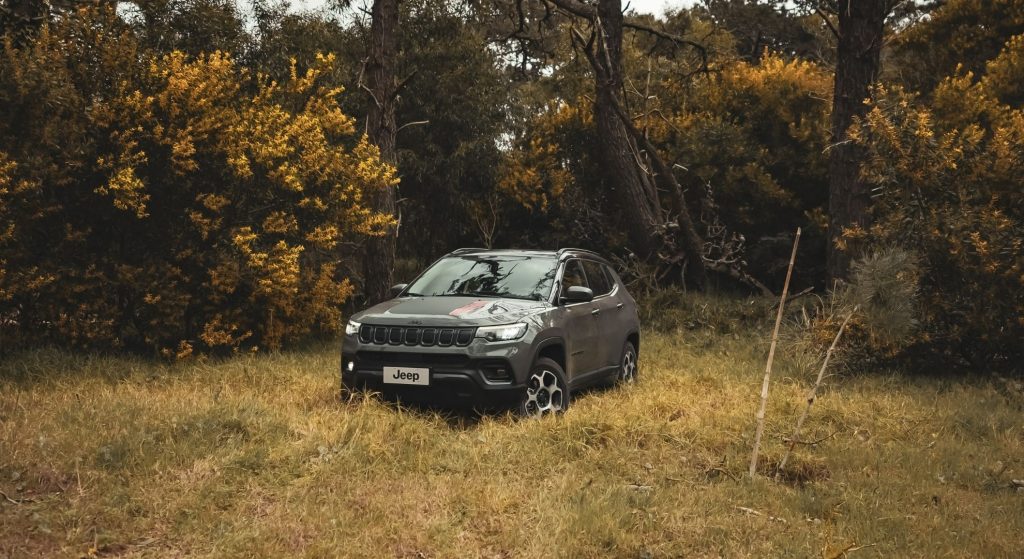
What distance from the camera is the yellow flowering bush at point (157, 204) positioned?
30.6 feet

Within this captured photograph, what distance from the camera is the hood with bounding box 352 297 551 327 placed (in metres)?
7.19

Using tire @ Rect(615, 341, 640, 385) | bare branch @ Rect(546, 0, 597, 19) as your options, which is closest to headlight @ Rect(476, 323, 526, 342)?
tire @ Rect(615, 341, 640, 385)

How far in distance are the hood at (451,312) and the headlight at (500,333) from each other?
0.05 metres

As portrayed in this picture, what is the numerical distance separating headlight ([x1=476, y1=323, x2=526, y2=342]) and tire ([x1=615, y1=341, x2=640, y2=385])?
230 centimetres

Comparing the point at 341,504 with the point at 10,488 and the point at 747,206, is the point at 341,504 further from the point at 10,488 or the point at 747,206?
the point at 747,206

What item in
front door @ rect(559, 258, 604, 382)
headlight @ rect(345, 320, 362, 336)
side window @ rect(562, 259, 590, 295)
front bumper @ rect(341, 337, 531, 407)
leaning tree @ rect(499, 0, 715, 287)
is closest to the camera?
front bumper @ rect(341, 337, 531, 407)

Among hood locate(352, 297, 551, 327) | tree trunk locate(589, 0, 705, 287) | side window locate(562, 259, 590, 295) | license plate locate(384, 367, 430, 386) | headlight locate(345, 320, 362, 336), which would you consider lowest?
license plate locate(384, 367, 430, 386)

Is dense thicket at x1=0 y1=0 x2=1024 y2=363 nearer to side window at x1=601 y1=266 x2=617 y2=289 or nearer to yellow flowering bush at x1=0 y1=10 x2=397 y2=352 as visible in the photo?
yellow flowering bush at x1=0 y1=10 x2=397 y2=352

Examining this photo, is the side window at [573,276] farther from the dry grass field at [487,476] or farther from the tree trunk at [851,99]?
the tree trunk at [851,99]

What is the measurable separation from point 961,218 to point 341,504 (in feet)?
25.6

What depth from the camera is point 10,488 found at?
5.39 metres

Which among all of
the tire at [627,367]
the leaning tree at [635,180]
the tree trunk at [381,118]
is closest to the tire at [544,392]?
the tire at [627,367]

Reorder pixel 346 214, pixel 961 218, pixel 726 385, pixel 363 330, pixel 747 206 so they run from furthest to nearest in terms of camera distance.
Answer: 1. pixel 747 206
2. pixel 346 214
3. pixel 961 218
4. pixel 726 385
5. pixel 363 330

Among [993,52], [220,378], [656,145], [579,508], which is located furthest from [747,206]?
[579,508]
